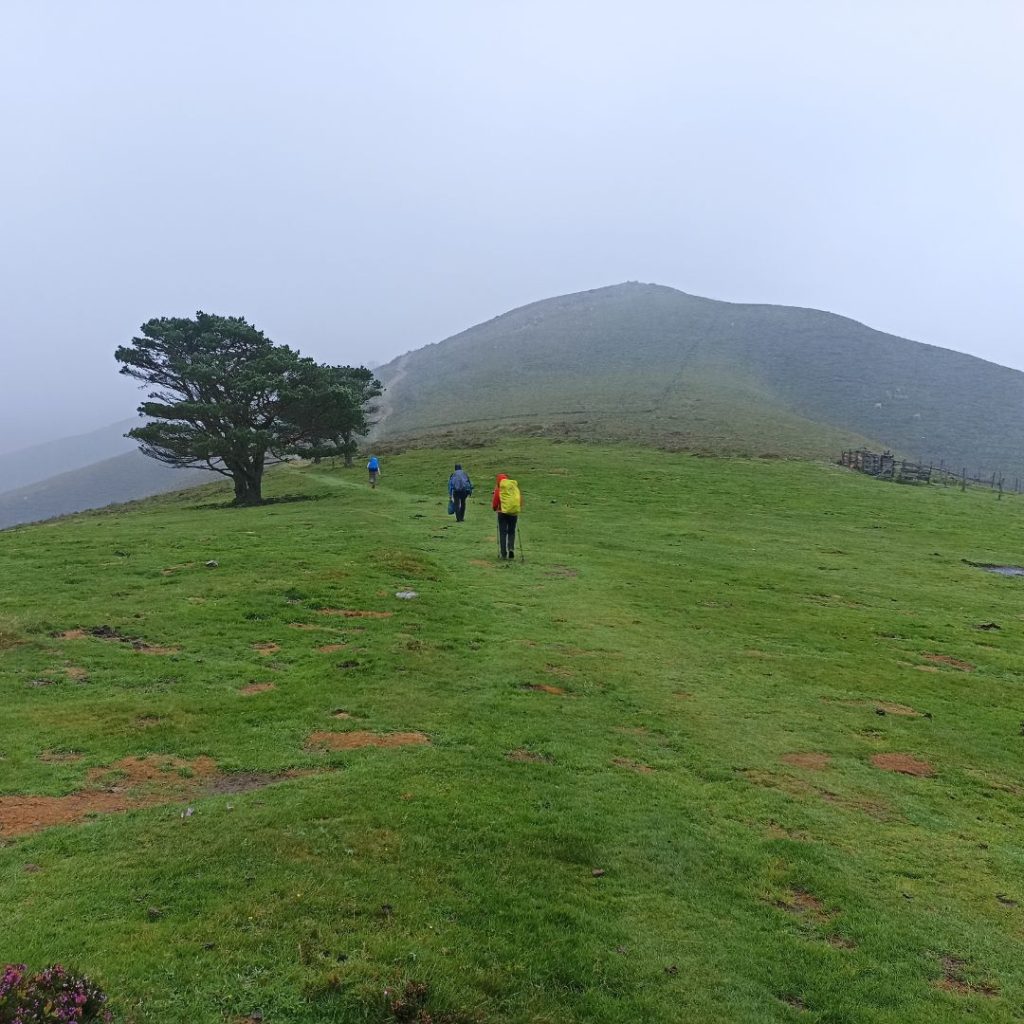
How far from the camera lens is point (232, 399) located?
1634 inches

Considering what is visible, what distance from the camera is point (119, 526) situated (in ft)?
106

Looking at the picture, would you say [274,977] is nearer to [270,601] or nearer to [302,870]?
[302,870]

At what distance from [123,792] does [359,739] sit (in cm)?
310

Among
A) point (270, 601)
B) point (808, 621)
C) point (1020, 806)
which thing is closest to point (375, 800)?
point (1020, 806)

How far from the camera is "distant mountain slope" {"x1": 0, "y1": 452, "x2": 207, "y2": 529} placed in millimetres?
164250

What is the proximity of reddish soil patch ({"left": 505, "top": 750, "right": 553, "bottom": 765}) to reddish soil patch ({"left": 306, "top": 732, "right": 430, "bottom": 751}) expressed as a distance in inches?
50.7

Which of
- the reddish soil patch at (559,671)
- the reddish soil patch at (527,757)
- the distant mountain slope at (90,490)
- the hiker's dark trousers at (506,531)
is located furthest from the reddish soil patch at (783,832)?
the distant mountain slope at (90,490)

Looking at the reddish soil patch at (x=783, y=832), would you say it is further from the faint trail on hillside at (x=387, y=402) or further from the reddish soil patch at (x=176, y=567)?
the faint trail on hillside at (x=387, y=402)

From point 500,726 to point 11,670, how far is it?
343 inches

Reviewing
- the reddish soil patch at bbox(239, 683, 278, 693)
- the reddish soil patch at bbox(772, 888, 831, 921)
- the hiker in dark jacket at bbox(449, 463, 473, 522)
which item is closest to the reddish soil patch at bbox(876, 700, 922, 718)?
the reddish soil patch at bbox(772, 888, 831, 921)

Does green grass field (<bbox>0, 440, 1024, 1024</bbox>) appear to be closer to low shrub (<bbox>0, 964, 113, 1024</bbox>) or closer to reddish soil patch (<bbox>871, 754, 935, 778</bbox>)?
reddish soil patch (<bbox>871, 754, 935, 778</bbox>)

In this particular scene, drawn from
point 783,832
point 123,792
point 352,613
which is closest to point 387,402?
point 352,613

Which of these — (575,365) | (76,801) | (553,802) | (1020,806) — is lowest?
(1020,806)

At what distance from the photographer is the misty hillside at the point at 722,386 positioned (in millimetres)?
91769
